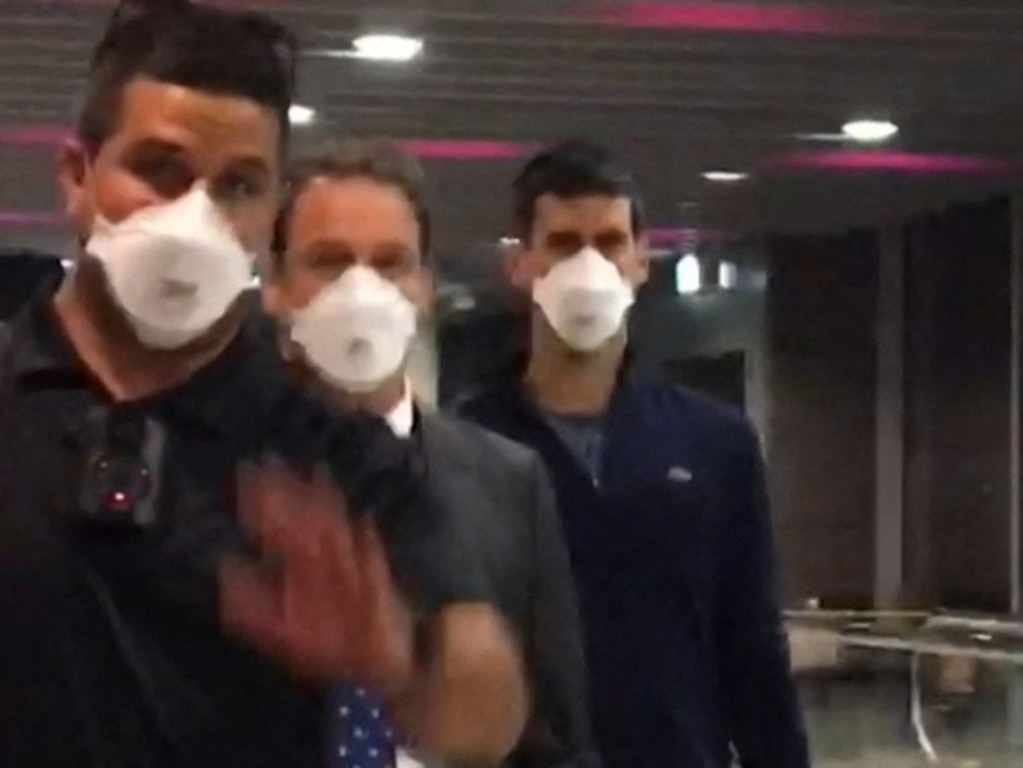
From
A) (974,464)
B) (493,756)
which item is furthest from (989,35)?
(493,756)

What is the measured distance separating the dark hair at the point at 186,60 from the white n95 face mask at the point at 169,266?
67mm

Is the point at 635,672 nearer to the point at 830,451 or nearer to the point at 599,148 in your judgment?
the point at 599,148

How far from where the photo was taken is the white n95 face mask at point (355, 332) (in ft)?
8.32

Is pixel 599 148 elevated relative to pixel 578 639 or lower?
elevated

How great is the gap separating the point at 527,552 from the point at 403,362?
362 mm

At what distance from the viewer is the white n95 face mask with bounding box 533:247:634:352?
124 inches

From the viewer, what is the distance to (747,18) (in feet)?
29.5

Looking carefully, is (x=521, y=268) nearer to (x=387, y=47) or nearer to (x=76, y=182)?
(x=76, y=182)

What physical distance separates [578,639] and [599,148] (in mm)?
925

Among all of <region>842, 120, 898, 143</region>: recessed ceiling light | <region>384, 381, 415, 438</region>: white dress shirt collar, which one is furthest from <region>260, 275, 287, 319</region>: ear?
<region>842, 120, 898, 143</region>: recessed ceiling light

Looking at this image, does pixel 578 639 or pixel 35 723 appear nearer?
pixel 35 723

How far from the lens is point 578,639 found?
2.41 m

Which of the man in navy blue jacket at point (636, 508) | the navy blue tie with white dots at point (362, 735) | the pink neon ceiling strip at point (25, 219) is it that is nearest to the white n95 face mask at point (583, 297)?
the man in navy blue jacket at point (636, 508)

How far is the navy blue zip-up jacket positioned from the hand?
144 centimetres
